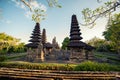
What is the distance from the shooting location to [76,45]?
3503cm

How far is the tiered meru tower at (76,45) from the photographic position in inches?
1372

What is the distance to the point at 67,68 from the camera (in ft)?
63.9

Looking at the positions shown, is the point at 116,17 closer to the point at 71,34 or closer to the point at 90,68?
the point at 71,34

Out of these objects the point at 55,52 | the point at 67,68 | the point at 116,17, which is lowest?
the point at 67,68

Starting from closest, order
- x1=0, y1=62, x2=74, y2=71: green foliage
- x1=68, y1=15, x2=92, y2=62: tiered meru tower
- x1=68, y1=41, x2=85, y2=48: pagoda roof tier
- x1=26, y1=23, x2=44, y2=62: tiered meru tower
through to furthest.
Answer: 1. x1=0, y1=62, x2=74, y2=71: green foliage
2. x1=68, y1=15, x2=92, y2=62: tiered meru tower
3. x1=68, y1=41, x2=85, y2=48: pagoda roof tier
4. x1=26, y1=23, x2=44, y2=62: tiered meru tower

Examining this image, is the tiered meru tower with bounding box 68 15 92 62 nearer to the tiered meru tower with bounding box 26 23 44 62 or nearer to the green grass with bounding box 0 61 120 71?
the tiered meru tower with bounding box 26 23 44 62

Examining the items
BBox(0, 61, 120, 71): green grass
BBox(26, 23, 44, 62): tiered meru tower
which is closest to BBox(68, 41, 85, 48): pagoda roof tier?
BBox(26, 23, 44, 62): tiered meru tower

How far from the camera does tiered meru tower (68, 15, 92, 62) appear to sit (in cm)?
3484

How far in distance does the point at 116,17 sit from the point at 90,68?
70.2 feet

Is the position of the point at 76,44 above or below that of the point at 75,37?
below

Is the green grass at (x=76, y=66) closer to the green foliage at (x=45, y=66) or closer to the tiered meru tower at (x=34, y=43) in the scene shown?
the green foliage at (x=45, y=66)

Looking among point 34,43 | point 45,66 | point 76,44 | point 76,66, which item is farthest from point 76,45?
point 76,66

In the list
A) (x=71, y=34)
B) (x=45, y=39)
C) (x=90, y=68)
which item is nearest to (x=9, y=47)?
(x=45, y=39)

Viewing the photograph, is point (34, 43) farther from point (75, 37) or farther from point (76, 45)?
point (76, 45)
